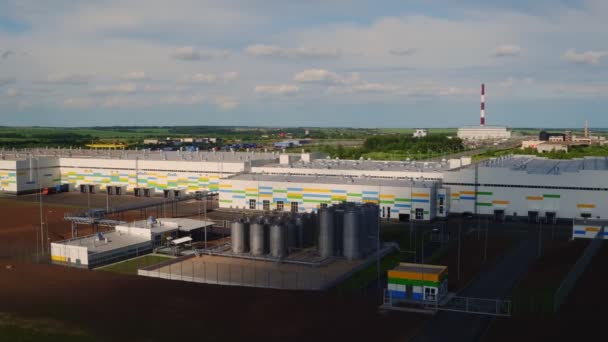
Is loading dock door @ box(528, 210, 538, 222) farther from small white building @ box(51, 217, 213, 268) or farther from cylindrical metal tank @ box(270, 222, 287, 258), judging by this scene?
small white building @ box(51, 217, 213, 268)

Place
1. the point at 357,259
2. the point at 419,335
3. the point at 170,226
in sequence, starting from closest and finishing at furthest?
the point at 419,335 → the point at 357,259 → the point at 170,226

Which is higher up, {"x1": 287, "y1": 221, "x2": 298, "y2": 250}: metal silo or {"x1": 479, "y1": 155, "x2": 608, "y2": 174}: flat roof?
{"x1": 479, "y1": 155, "x2": 608, "y2": 174}: flat roof

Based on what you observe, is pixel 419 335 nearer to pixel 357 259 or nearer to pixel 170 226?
pixel 357 259

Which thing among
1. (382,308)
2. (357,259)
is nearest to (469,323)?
(382,308)

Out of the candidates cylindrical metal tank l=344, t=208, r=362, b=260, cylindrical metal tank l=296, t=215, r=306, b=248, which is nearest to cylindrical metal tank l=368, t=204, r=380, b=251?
cylindrical metal tank l=344, t=208, r=362, b=260

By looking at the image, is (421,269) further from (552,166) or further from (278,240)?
(552,166)

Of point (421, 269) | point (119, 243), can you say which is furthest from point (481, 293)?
point (119, 243)

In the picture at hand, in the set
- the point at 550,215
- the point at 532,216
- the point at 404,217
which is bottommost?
the point at 404,217
